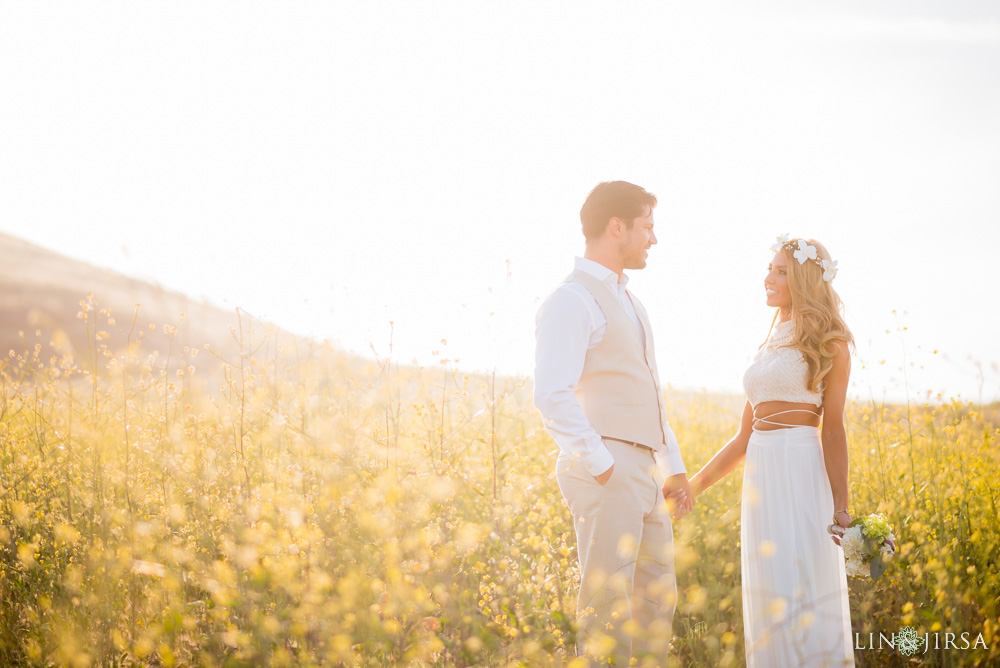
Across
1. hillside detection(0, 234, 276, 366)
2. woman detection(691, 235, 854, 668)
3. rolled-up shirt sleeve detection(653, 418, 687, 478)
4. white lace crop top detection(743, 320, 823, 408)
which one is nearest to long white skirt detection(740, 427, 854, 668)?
woman detection(691, 235, 854, 668)

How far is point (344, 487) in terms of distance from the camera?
3.13 metres

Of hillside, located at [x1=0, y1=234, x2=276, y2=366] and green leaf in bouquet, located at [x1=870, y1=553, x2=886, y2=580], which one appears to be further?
hillside, located at [x1=0, y1=234, x2=276, y2=366]

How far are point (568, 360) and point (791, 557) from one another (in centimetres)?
155

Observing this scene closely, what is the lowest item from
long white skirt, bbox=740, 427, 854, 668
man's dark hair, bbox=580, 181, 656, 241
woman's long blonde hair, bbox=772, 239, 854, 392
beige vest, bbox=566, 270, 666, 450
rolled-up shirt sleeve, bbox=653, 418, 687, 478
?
long white skirt, bbox=740, 427, 854, 668

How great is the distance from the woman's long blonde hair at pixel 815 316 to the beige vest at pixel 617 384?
2.86 feet

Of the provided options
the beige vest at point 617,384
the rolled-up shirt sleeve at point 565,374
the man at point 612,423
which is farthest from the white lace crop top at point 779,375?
the rolled-up shirt sleeve at point 565,374

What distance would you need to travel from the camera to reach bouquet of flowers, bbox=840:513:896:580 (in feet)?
8.64

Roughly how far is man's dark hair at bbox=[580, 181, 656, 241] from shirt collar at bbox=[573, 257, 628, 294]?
15cm

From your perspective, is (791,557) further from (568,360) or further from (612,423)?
(568,360)

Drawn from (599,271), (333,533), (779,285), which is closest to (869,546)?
(779,285)

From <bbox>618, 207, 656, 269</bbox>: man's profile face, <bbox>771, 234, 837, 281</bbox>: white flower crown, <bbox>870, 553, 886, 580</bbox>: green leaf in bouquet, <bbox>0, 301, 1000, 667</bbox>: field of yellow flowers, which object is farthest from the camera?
<bbox>771, 234, 837, 281</bbox>: white flower crown

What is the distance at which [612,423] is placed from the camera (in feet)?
8.80

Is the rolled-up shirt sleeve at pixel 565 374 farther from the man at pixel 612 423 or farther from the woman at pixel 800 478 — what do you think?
the woman at pixel 800 478

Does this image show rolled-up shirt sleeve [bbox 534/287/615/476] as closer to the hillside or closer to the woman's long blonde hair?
the woman's long blonde hair
